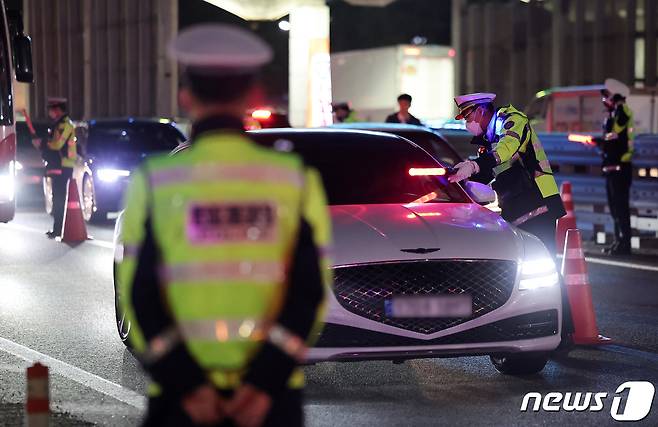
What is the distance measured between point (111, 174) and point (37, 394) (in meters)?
16.9

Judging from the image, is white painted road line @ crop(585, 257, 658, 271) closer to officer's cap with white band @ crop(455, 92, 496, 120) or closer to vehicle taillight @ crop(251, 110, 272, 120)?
officer's cap with white band @ crop(455, 92, 496, 120)

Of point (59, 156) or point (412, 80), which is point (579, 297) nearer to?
point (59, 156)

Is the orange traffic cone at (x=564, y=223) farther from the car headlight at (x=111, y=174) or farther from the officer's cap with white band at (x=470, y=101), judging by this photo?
the car headlight at (x=111, y=174)

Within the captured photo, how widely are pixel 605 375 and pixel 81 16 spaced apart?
50003 mm

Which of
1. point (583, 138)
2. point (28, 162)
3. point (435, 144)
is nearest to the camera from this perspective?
point (435, 144)

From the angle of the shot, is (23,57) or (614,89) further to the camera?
(614,89)

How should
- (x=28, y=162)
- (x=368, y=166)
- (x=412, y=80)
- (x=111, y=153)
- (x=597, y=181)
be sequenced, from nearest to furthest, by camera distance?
(x=368, y=166), (x=597, y=181), (x=111, y=153), (x=28, y=162), (x=412, y=80)

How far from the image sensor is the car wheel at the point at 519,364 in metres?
8.77

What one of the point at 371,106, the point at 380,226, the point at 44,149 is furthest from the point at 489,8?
the point at 380,226

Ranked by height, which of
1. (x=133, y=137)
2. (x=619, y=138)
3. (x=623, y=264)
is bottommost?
(x=623, y=264)

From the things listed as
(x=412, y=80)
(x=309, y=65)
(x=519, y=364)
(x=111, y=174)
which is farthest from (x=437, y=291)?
(x=412, y=80)

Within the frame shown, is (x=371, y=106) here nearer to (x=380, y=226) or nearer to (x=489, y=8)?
(x=489, y=8)

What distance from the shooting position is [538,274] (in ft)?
27.9

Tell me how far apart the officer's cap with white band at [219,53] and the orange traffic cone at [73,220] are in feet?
50.2
